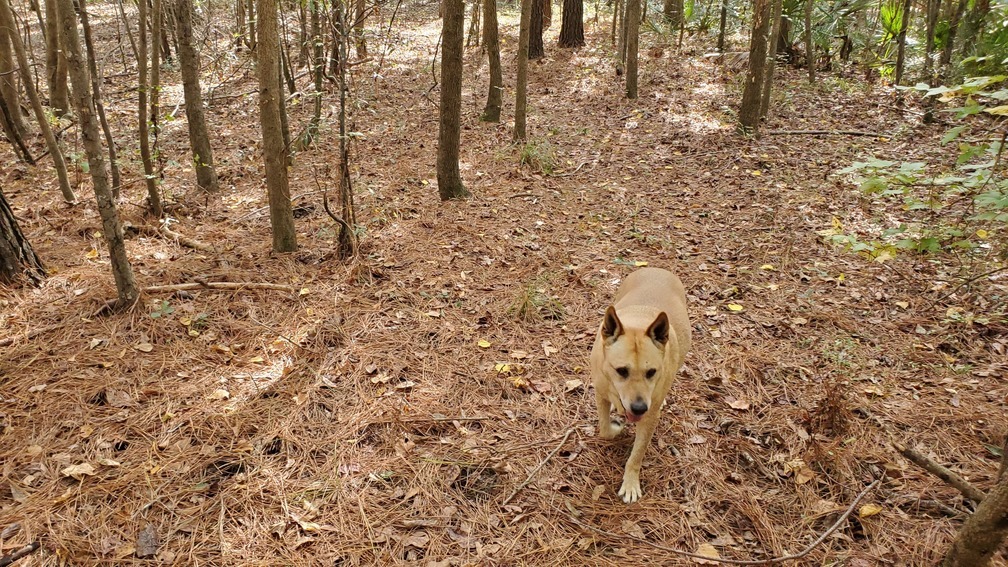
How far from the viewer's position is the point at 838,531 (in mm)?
3168

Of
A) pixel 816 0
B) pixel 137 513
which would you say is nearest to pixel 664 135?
pixel 816 0

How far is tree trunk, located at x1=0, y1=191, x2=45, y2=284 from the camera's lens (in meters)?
4.68

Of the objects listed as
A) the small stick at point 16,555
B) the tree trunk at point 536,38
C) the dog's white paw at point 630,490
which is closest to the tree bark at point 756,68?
the tree trunk at point 536,38

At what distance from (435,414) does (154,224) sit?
Answer: 521 centimetres

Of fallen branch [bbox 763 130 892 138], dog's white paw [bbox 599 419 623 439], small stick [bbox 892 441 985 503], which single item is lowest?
dog's white paw [bbox 599 419 623 439]

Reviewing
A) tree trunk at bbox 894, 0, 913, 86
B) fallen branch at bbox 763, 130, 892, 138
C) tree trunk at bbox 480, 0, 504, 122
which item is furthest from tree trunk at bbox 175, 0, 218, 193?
tree trunk at bbox 894, 0, 913, 86

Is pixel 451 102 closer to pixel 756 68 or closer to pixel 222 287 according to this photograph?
pixel 222 287

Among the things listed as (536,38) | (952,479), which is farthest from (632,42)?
(952,479)

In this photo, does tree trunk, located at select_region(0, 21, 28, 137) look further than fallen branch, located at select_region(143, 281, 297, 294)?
Yes

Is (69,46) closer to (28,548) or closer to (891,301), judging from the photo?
(28,548)

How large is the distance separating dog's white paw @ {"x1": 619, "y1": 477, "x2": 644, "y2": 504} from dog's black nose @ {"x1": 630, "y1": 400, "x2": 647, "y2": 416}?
70cm

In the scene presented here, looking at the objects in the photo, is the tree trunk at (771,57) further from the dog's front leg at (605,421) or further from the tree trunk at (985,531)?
the tree trunk at (985,531)

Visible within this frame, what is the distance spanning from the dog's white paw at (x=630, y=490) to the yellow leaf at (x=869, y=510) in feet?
4.43

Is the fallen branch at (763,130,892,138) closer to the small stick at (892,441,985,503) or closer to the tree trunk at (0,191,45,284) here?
the small stick at (892,441,985,503)
